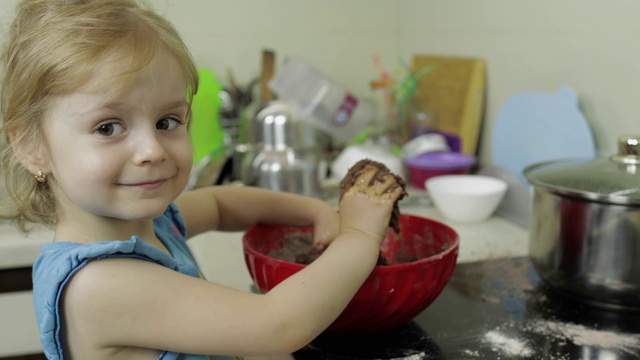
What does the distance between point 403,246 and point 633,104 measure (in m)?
0.48

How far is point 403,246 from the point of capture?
3.22 ft

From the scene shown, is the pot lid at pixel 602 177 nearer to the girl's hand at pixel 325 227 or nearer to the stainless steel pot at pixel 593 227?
the stainless steel pot at pixel 593 227

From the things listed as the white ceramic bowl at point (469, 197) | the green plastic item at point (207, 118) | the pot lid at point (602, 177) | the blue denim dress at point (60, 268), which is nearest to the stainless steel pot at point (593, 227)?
the pot lid at point (602, 177)

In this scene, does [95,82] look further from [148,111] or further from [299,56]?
[299,56]

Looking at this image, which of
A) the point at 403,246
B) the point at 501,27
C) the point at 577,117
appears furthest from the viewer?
the point at 501,27

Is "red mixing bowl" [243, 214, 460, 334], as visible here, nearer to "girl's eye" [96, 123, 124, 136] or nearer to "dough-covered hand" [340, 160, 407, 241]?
"dough-covered hand" [340, 160, 407, 241]

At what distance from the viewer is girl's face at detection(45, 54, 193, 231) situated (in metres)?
0.63

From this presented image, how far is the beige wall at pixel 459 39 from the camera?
1132mm

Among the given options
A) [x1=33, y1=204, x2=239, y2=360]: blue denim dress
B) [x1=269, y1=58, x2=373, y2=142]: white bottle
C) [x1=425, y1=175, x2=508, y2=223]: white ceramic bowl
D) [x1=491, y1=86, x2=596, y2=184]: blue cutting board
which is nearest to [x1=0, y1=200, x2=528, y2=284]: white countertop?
[x1=425, y1=175, x2=508, y2=223]: white ceramic bowl

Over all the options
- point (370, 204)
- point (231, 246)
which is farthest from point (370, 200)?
point (231, 246)

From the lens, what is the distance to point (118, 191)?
653 mm

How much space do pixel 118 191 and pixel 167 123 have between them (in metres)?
0.09

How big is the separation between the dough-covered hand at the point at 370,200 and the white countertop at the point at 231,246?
0.34 m

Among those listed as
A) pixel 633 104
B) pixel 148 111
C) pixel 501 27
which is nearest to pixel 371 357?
pixel 148 111
